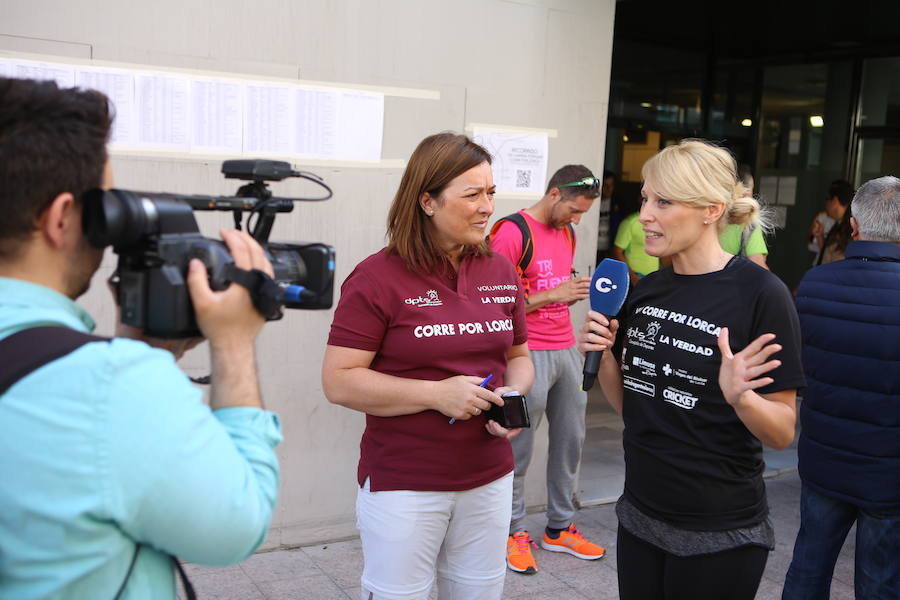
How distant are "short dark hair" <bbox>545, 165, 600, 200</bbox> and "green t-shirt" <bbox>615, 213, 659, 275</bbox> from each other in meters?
2.36

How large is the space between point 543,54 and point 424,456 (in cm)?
290

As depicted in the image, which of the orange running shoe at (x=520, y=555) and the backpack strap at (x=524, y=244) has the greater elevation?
the backpack strap at (x=524, y=244)

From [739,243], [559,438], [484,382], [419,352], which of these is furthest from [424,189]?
[739,243]

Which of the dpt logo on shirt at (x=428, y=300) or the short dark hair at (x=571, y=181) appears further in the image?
the short dark hair at (x=571, y=181)

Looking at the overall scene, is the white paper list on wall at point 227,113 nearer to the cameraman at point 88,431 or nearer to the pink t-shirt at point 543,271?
the pink t-shirt at point 543,271

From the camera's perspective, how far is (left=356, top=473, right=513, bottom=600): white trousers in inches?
98.3

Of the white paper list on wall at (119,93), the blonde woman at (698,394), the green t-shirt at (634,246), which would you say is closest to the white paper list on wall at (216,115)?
the white paper list on wall at (119,93)

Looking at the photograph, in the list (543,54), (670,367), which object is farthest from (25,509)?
(543,54)

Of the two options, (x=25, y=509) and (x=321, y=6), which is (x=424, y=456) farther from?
(x=321, y=6)

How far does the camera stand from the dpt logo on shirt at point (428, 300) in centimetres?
254

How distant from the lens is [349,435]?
14.3 feet

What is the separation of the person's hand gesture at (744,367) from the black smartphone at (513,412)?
600mm

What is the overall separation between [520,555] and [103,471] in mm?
3386

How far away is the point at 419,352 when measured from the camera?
2.52 meters
